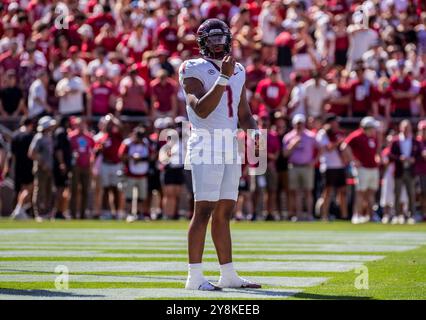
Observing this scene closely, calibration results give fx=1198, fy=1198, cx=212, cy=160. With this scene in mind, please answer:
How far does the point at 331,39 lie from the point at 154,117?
407cm

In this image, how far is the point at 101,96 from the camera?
2395cm

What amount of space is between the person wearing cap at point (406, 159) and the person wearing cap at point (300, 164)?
60.8 inches

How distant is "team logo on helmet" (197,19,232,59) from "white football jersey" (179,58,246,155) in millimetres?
84

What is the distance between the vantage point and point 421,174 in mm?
22406

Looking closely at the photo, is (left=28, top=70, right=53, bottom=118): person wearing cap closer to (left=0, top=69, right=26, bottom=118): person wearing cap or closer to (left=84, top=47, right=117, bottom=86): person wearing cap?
(left=0, top=69, right=26, bottom=118): person wearing cap

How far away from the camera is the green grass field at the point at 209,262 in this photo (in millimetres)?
8594

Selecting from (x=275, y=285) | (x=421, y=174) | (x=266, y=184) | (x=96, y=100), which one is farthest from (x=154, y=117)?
(x=275, y=285)

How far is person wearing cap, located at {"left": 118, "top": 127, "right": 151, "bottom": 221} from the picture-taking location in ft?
74.7

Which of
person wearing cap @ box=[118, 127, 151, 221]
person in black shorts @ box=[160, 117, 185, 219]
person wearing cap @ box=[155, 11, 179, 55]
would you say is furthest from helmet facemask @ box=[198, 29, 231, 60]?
person wearing cap @ box=[155, 11, 179, 55]

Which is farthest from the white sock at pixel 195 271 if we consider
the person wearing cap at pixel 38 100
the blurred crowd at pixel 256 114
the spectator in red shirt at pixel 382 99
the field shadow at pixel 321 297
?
the person wearing cap at pixel 38 100

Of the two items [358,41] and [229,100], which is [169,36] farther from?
[229,100]

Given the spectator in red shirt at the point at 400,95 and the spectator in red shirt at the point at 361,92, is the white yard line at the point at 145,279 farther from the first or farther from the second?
the spectator in red shirt at the point at 400,95

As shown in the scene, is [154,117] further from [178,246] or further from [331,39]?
[178,246]

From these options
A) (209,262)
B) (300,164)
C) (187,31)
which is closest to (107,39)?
(187,31)
